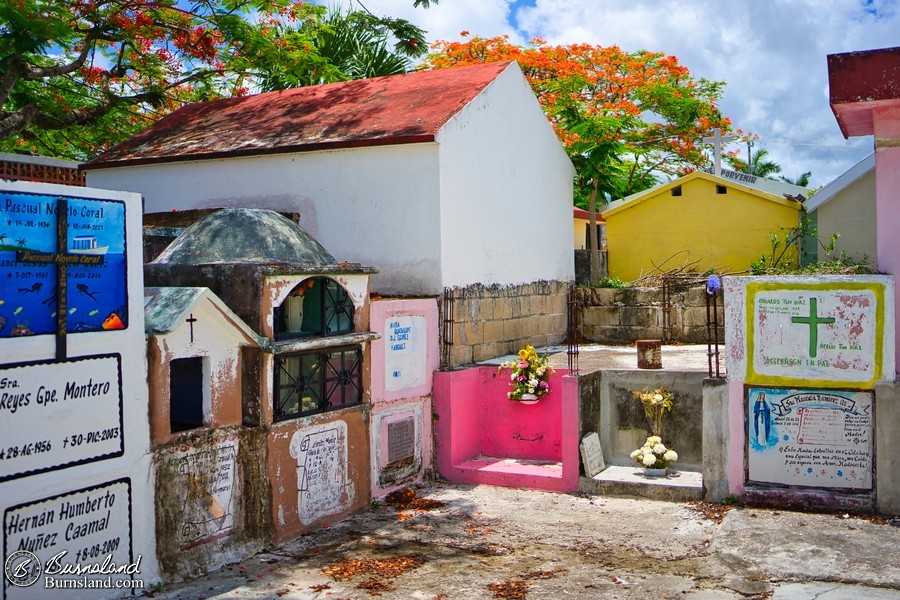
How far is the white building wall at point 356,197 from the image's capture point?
45.5 feet

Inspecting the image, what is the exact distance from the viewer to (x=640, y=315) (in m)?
17.6

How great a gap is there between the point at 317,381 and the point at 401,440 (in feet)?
7.11

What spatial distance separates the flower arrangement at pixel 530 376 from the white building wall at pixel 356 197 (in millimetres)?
1780

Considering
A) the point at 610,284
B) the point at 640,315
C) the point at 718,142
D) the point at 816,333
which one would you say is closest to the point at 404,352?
the point at 816,333

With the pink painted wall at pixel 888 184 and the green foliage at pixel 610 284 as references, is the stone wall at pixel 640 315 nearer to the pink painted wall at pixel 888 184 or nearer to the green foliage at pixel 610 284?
the green foliage at pixel 610 284

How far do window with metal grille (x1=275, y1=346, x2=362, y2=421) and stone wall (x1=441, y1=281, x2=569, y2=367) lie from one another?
98.5 inches

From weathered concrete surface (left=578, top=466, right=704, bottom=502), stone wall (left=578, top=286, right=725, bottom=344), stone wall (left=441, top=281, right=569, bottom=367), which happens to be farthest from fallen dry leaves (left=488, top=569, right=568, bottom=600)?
stone wall (left=578, top=286, right=725, bottom=344)

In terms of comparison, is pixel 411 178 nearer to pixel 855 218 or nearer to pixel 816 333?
pixel 816 333

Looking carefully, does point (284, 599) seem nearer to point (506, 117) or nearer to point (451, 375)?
point (451, 375)

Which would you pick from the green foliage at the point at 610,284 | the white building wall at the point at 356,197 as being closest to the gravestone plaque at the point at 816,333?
the white building wall at the point at 356,197

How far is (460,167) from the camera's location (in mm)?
14297

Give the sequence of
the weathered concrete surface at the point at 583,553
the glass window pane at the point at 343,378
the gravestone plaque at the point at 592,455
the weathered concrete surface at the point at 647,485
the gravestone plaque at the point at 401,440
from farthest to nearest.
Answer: the gravestone plaque at the point at 401,440 < the gravestone plaque at the point at 592,455 < the weathered concrete surface at the point at 647,485 < the glass window pane at the point at 343,378 < the weathered concrete surface at the point at 583,553

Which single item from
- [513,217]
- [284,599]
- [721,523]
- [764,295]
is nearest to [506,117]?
[513,217]

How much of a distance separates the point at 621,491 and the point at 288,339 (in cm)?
533
